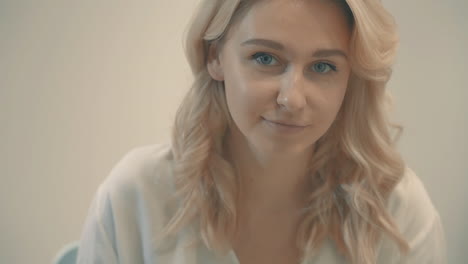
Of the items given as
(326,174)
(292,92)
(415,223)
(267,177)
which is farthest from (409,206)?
(292,92)

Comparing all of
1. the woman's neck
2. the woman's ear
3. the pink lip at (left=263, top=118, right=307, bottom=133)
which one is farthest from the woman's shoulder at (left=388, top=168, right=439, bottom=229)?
the woman's ear

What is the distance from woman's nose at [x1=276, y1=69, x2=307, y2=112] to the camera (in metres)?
0.73

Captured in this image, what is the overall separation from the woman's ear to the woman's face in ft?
0.18

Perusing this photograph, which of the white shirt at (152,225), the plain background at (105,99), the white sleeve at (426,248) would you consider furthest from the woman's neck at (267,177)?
the plain background at (105,99)

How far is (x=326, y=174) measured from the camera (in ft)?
3.19

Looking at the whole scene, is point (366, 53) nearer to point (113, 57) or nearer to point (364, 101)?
point (364, 101)

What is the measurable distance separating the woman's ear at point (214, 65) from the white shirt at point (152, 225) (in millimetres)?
209

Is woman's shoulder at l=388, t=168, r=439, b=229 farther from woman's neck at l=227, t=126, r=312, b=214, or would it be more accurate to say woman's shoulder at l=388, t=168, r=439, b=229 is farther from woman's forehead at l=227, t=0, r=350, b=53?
woman's forehead at l=227, t=0, r=350, b=53

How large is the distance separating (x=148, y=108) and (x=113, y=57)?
7.4 inches

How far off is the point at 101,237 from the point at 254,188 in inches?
12.4

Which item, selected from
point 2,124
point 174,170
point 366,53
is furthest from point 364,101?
point 2,124

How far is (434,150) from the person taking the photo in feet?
4.86

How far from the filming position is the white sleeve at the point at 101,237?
0.91 meters

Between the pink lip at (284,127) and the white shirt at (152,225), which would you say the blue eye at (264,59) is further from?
the white shirt at (152,225)
